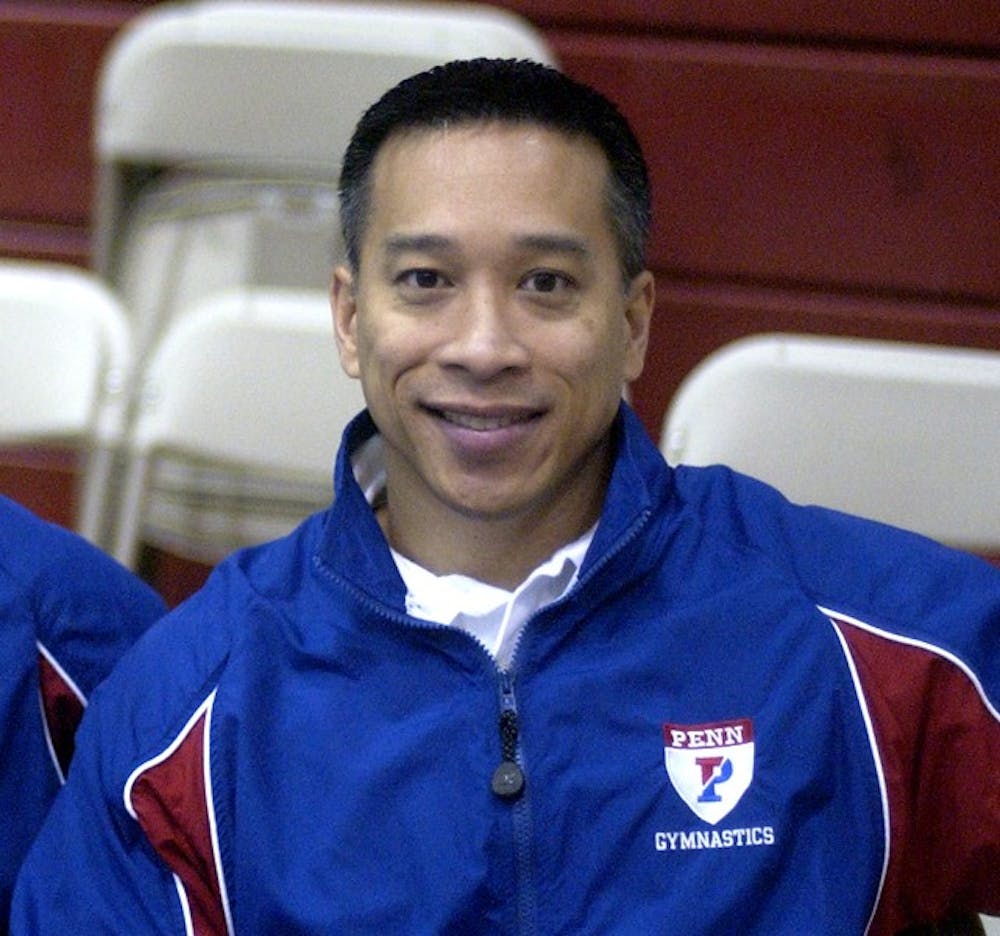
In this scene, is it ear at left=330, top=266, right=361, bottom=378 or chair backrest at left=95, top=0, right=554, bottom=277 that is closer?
ear at left=330, top=266, right=361, bottom=378

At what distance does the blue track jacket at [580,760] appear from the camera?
146 centimetres

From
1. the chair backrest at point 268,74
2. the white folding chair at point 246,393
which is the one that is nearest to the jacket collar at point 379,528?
the white folding chair at point 246,393

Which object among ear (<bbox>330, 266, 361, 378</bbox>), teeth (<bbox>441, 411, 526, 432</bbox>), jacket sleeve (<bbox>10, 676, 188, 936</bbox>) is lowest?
jacket sleeve (<bbox>10, 676, 188, 936</bbox>)

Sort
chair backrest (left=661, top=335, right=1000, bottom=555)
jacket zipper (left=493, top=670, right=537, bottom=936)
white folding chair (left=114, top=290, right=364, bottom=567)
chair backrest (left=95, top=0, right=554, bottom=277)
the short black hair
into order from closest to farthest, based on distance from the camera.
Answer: jacket zipper (left=493, top=670, right=537, bottom=936) → the short black hair → chair backrest (left=661, top=335, right=1000, bottom=555) → white folding chair (left=114, top=290, right=364, bottom=567) → chair backrest (left=95, top=0, right=554, bottom=277)

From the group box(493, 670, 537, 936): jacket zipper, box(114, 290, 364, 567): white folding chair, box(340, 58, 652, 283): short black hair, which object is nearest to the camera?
box(493, 670, 537, 936): jacket zipper

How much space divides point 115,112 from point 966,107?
1.31 m

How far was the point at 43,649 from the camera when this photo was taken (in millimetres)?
1686

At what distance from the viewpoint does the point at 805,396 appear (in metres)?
2.05

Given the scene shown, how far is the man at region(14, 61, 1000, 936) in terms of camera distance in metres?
1.47

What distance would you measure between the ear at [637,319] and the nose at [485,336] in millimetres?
140

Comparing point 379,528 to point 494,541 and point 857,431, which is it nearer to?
point 494,541

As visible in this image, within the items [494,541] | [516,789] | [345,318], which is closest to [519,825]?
[516,789]

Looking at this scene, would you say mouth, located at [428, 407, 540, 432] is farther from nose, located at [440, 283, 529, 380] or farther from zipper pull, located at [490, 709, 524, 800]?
zipper pull, located at [490, 709, 524, 800]

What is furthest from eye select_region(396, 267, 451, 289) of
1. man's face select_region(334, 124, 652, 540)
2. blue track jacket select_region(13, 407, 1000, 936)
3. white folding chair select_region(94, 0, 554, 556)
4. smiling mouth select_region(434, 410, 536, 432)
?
white folding chair select_region(94, 0, 554, 556)
